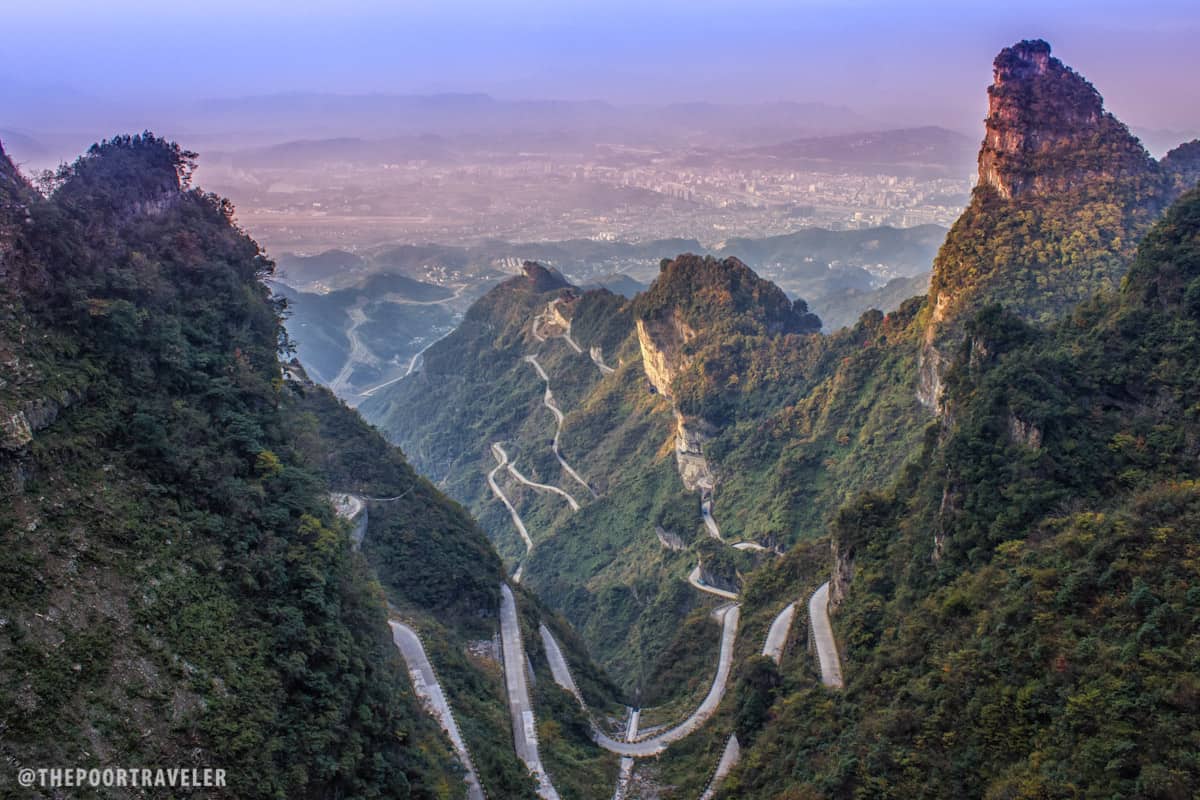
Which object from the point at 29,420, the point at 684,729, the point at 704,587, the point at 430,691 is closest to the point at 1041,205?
the point at 704,587

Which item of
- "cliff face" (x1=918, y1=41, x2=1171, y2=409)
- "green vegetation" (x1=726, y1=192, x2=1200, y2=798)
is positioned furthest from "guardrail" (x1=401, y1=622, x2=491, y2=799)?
"cliff face" (x1=918, y1=41, x2=1171, y2=409)

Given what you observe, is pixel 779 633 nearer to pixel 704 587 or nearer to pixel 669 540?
pixel 704 587

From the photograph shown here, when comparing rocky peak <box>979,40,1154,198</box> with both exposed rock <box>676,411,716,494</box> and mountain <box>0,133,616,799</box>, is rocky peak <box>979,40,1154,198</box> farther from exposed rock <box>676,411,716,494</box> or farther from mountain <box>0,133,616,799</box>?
mountain <box>0,133,616,799</box>

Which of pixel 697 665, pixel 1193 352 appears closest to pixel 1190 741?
pixel 1193 352

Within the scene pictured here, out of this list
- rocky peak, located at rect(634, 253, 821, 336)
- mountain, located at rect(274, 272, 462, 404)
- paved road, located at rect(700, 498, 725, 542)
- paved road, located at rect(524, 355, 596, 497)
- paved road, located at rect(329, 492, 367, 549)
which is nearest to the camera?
paved road, located at rect(329, 492, 367, 549)

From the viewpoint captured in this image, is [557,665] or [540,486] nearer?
[557,665]

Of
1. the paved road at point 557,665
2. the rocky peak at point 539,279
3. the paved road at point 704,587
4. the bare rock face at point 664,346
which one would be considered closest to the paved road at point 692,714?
the paved road at point 557,665
